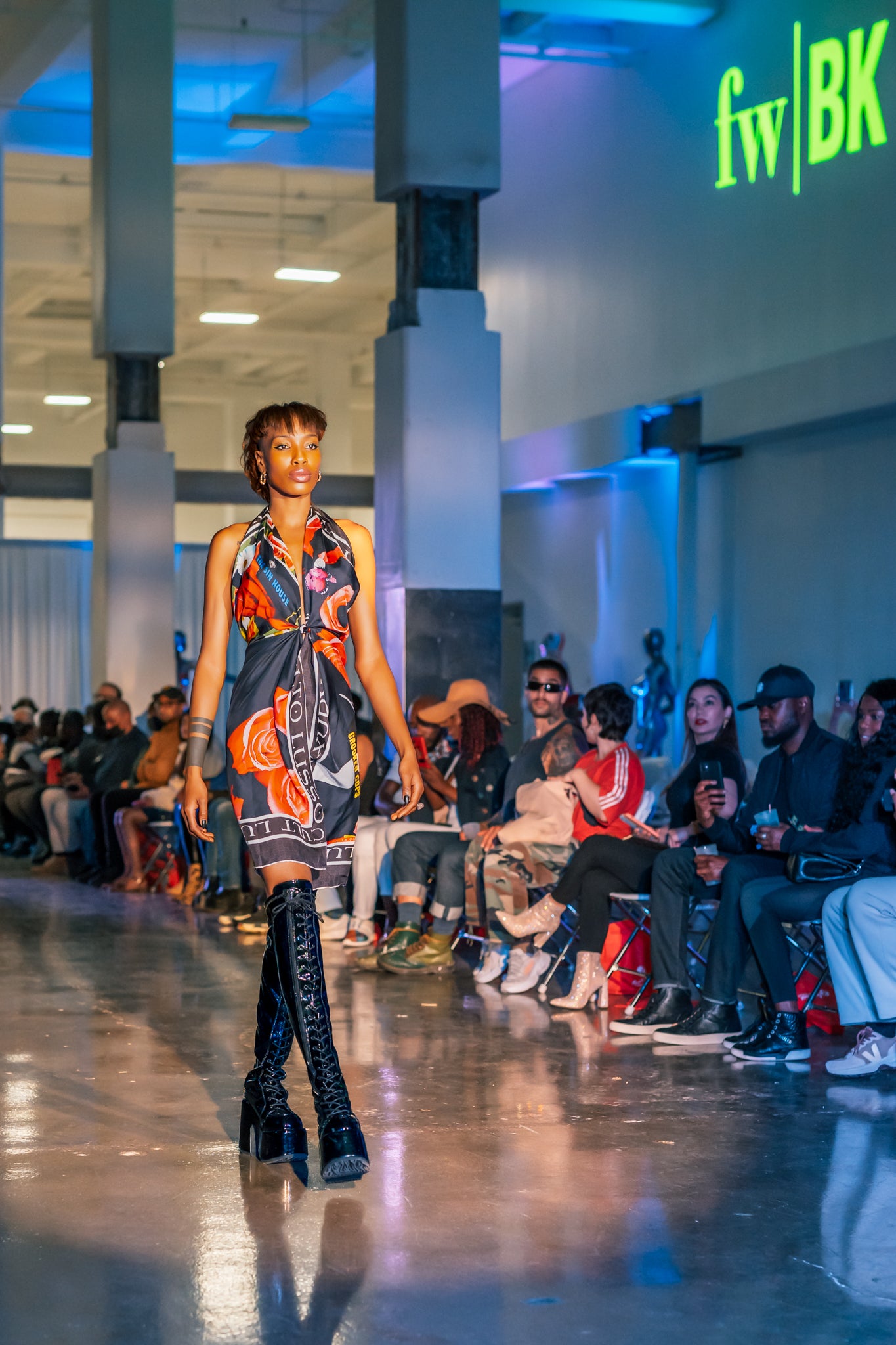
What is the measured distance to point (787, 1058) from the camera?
485 cm

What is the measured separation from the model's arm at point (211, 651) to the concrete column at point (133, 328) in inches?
346

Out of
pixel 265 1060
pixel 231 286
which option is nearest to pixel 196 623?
pixel 231 286

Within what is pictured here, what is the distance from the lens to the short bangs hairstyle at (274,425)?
144 inches

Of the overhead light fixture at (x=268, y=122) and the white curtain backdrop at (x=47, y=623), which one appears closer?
the overhead light fixture at (x=268, y=122)

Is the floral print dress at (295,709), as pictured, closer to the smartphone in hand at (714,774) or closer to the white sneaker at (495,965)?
the smartphone in hand at (714,774)

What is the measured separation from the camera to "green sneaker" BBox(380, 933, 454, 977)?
6.49 metres

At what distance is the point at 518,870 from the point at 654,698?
549 centimetres

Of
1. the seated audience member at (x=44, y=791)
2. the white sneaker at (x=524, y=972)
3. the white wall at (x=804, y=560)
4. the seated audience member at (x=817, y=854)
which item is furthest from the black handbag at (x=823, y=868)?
the seated audience member at (x=44, y=791)

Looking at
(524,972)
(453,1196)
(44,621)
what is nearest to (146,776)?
(524,972)

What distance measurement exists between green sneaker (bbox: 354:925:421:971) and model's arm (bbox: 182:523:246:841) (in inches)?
120

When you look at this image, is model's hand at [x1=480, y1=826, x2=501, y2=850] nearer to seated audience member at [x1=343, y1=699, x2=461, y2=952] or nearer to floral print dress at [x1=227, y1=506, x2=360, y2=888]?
seated audience member at [x1=343, y1=699, x2=461, y2=952]

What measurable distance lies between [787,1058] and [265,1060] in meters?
1.85

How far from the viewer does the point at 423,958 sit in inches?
257

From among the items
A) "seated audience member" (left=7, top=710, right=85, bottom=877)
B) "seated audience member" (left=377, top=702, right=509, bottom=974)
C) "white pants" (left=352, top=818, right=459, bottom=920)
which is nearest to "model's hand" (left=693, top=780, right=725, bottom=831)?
"seated audience member" (left=377, top=702, right=509, bottom=974)
